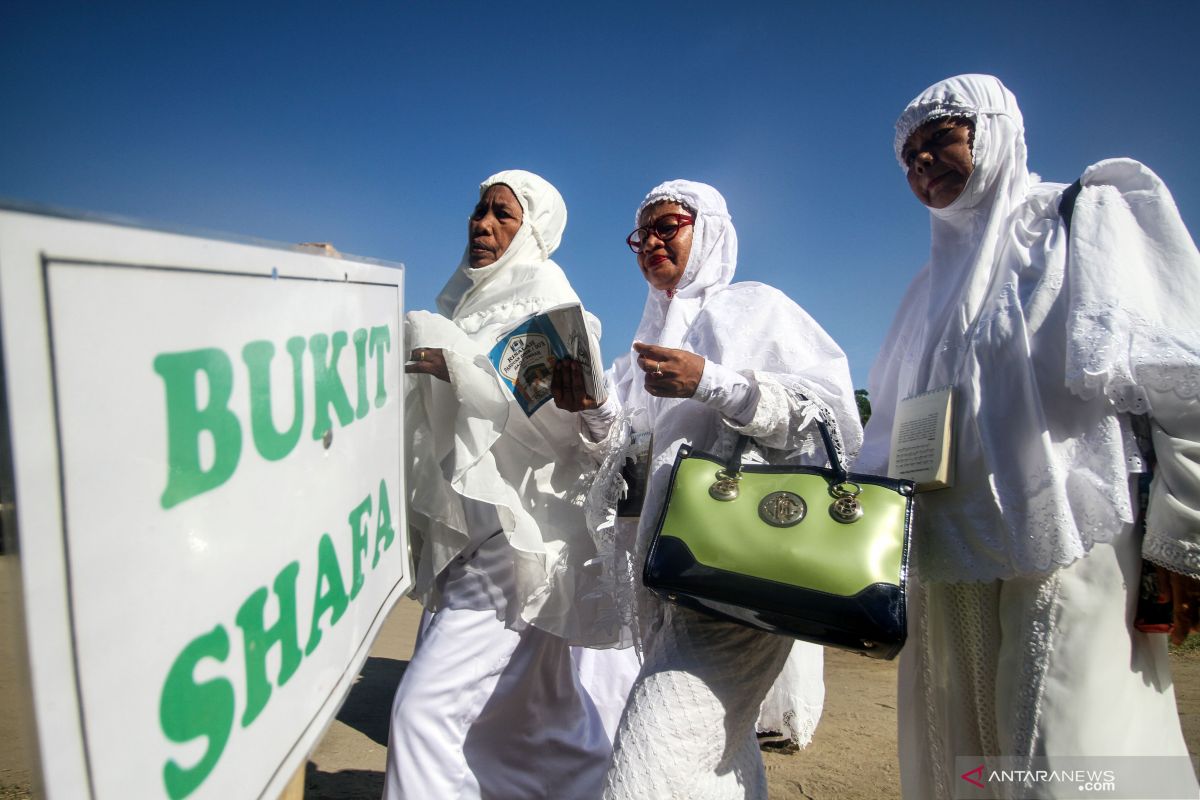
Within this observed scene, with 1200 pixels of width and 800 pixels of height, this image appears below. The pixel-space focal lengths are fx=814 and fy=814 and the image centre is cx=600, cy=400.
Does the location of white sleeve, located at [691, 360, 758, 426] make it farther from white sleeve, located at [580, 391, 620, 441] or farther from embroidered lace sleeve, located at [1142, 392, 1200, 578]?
embroidered lace sleeve, located at [1142, 392, 1200, 578]

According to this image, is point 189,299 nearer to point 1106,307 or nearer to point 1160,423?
point 1106,307

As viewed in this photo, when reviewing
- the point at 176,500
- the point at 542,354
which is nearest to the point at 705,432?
the point at 542,354

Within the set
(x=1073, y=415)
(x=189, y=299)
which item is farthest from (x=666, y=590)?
(x=189, y=299)

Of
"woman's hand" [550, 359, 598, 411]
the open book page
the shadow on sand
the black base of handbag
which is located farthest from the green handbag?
the shadow on sand

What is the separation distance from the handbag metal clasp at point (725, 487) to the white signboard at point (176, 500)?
2.99 ft

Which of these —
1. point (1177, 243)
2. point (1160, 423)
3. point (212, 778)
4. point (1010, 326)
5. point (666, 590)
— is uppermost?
point (1177, 243)

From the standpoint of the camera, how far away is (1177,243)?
178 centimetres

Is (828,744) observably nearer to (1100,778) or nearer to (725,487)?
(1100,778)

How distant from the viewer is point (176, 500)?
2.31ft

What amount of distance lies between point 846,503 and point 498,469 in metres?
1.14

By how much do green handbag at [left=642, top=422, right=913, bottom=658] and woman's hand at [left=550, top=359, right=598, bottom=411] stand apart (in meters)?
0.52

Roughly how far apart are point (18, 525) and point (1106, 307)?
1.86 meters

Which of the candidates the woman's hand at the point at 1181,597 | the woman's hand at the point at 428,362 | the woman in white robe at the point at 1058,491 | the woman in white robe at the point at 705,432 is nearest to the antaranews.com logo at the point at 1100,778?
the woman in white robe at the point at 1058,491

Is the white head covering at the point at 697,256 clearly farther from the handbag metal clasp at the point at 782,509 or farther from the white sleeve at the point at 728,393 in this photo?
the handbag metal clasp at the point at 782,509
